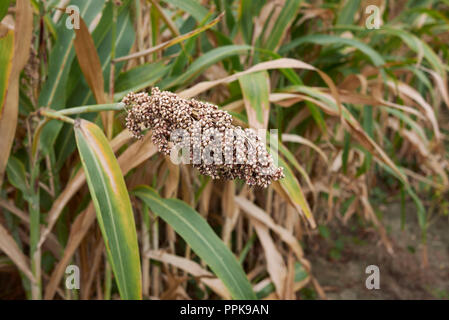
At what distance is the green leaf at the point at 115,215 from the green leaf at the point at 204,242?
0.21m

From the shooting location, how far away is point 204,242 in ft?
2.45

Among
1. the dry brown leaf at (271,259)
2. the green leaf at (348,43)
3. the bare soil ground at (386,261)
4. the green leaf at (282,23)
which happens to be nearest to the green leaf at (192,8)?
the green leaf at (282,23)

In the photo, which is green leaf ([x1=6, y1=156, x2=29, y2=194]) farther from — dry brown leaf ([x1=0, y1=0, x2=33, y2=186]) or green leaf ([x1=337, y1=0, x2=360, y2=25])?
green leaf ([x1=337, y1=0, x2=360, y2=25])

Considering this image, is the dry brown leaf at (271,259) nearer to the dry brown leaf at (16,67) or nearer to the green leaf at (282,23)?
the green leaf at (282,23)

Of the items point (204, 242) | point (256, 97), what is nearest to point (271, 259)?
point (204, 242)

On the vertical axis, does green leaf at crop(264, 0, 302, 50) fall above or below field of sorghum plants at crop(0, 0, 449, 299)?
above

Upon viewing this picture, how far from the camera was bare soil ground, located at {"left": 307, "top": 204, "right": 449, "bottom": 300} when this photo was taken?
4.91ft

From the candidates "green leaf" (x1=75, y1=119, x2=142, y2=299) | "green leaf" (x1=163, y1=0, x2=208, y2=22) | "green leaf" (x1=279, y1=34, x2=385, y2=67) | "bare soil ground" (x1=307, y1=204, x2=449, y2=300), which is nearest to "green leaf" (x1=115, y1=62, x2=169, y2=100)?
"green leaf" (x1=163, y1=0, x2=208, y2=22)

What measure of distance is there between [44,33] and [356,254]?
4.69 feet

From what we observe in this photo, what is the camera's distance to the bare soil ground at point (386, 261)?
1.50m

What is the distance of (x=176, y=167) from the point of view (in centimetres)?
80

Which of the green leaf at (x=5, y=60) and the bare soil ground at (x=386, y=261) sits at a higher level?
the green leaf at (x=5, y=60)
